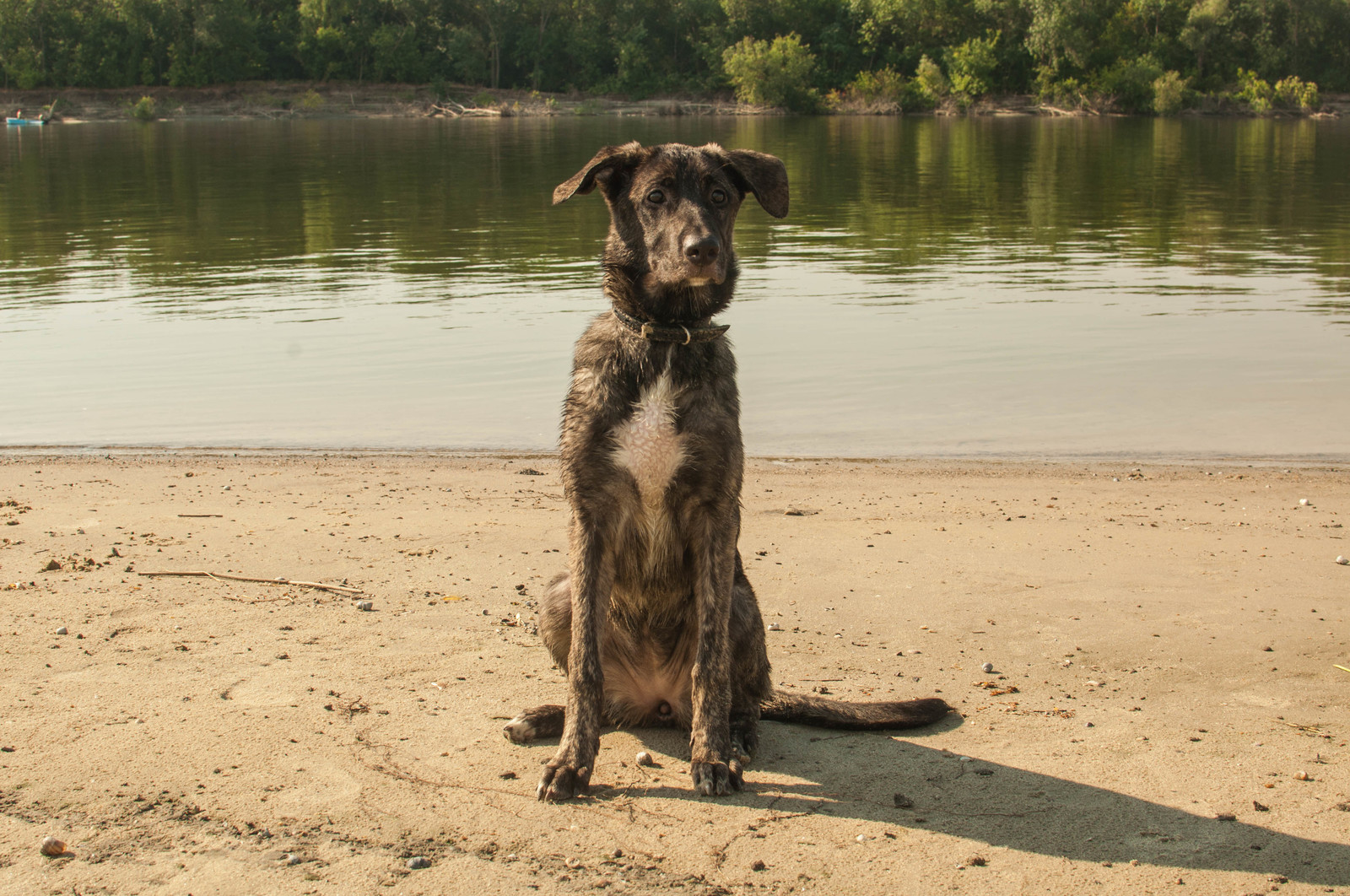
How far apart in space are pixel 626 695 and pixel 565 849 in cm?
107

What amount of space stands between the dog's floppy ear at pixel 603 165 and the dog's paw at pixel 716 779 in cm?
224

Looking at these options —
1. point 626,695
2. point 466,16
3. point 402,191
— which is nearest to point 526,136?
point 402,191

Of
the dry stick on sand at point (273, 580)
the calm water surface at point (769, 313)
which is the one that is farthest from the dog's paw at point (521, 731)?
the calm water surface at point (769, 313)

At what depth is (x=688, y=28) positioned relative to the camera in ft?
372

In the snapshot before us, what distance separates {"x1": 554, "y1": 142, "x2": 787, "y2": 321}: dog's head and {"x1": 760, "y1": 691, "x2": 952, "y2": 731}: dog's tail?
1.65 metres

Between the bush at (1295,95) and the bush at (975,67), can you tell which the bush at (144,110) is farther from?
the bush at (1295,95)

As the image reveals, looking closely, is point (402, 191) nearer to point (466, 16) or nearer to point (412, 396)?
point (412, 396)

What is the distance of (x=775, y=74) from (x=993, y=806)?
99.5 meters

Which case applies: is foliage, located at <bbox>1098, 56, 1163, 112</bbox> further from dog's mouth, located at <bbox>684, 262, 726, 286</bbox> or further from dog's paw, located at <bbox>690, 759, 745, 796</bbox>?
dog's paw, located at <bbox>690, 759, 745, 796</bbox>

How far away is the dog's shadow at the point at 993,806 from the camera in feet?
12.2

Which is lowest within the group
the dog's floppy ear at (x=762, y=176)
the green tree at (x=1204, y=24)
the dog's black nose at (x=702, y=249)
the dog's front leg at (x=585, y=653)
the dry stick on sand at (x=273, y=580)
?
the dry stick on sand at (x=273, y=580)

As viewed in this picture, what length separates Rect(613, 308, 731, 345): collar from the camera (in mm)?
4375

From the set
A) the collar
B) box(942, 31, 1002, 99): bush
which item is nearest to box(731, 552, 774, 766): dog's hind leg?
the collar

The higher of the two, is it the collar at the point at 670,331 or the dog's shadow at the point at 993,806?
the collar at the point at 670,331
